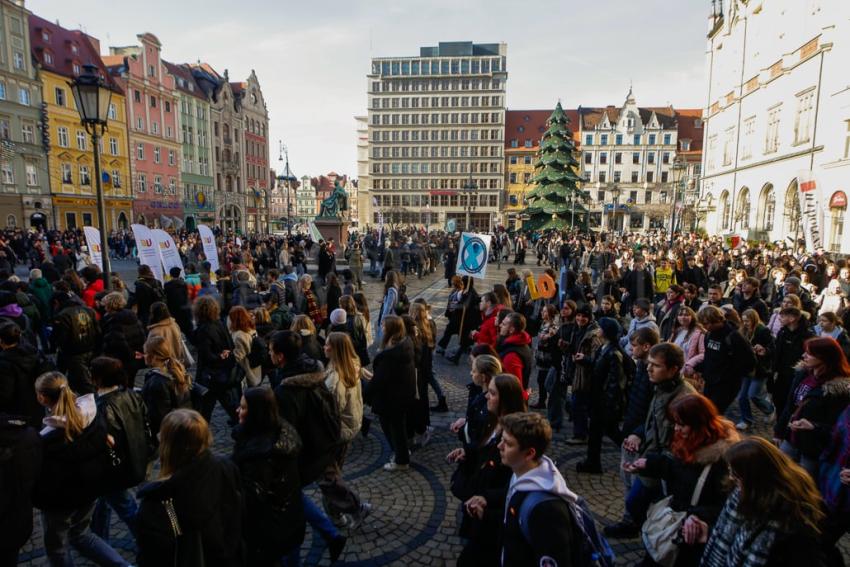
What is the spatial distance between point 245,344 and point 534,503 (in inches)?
195

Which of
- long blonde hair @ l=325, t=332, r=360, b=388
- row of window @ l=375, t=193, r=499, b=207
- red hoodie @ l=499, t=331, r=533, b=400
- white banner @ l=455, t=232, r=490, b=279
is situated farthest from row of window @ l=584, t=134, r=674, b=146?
long blonde hair @ l=325, t=332, r=360, b=388

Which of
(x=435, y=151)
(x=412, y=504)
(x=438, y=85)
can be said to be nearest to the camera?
(x=412, y=504)

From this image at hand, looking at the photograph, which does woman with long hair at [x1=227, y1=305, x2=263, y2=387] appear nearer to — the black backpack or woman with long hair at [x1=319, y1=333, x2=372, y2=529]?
the black backpack

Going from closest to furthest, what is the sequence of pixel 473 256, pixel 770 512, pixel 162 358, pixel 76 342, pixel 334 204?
1. pixel 770 512
2. pixel 162 358
3. pixel 76 342
4. pixel 473 256
5. pixel 334 204

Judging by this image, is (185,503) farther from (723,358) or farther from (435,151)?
(435,151)

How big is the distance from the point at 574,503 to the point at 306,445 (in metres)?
2.21

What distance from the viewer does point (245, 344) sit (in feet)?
21.3

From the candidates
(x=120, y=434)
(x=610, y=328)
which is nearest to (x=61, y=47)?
(x=120, y=434)

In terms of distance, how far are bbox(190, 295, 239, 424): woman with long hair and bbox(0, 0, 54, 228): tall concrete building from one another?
133 ft

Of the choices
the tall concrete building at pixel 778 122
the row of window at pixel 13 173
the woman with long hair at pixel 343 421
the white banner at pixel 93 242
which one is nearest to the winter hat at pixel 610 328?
the woman with long hair at pixel 343 421

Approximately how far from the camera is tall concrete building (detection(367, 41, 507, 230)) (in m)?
82.9

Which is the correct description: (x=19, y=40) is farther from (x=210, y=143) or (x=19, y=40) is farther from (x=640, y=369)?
(x=640, y=369)

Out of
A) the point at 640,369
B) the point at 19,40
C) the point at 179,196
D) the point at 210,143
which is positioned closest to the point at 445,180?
the point at 210,143

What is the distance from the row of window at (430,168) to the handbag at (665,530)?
273ft
